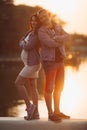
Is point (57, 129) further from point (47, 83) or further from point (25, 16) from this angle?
point (25, 16)

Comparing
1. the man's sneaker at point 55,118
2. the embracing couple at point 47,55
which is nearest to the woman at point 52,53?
the embracing couple at point 47,55

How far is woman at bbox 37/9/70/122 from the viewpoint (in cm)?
562

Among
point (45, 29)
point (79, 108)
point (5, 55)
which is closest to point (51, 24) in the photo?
point (45, 29)

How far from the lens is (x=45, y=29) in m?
5.65

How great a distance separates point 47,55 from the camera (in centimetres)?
563

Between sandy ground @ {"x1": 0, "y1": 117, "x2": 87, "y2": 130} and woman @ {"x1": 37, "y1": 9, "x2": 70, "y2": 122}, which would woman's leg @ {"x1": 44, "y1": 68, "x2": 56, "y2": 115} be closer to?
woman @ {"x1": 37, "y1": 9, "x2": 70, "y2": 122}

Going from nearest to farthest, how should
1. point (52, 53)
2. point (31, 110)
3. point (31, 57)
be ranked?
point (52, 53) < point (31, 57) < point (31, 110)

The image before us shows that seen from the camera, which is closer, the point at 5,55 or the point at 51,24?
the point at 51,24

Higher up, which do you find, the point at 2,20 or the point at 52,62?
the point at 52,62

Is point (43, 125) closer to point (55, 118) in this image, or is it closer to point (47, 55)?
point (55, 118)

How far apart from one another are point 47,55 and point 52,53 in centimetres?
4

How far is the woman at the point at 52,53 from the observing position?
5617 millimetres

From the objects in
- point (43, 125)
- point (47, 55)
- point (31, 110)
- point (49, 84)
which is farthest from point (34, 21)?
point (43, 125)

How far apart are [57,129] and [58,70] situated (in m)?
0.52
